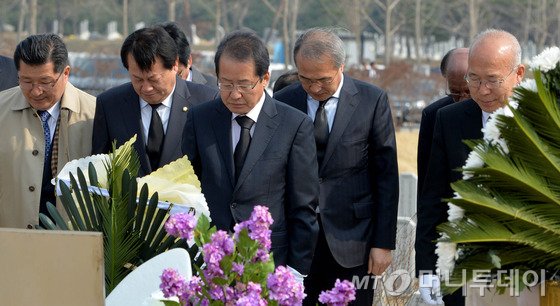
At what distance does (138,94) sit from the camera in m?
5.64

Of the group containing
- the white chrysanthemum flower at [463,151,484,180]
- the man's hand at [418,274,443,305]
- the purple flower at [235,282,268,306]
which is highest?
the white chrysanthemum flower at [463,151,484,180]

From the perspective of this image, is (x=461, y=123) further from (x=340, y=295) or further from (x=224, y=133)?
(x=340, y=295)

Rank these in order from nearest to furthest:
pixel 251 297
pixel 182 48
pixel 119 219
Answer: pixel 251 297, pixel 119 219, pixel 182 48

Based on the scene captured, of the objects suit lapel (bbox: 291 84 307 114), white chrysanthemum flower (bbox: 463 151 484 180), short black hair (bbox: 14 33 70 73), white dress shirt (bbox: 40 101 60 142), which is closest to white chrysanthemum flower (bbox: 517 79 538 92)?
white chrysanthemum flower (bbox: 463 151 484 180)

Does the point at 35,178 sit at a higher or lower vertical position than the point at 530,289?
higher

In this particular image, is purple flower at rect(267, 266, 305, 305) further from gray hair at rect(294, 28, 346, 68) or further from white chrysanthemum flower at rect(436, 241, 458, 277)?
gray hair at rect(294, 28, 346, 68)

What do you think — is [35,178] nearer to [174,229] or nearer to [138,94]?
[138,94]

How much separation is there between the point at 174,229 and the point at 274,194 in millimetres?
1848

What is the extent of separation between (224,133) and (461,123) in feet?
3.64

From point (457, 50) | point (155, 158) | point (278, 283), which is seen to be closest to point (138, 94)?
point (155, 158)

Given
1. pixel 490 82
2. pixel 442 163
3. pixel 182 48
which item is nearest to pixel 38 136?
pixel 182 48

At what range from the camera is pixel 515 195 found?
3.47m

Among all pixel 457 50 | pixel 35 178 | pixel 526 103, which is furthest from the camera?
pixel 457 50

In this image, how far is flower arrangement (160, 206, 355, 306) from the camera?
116 inches
